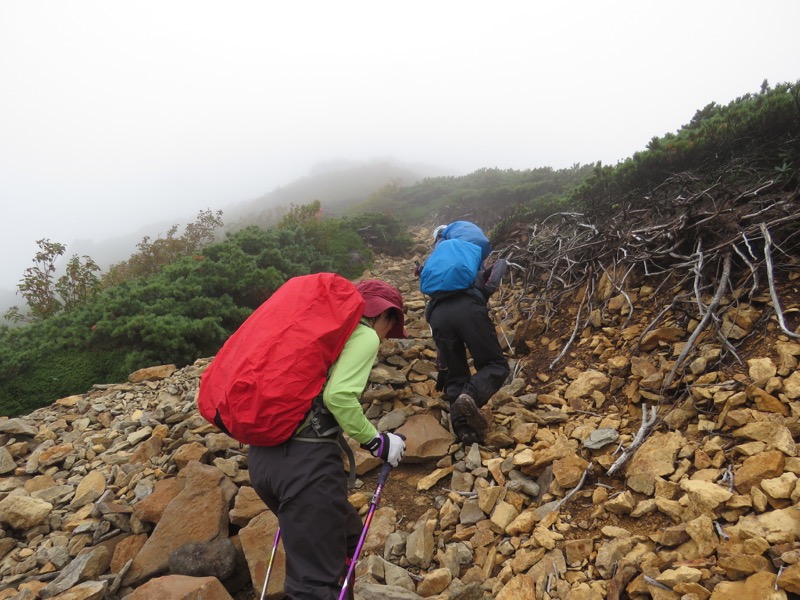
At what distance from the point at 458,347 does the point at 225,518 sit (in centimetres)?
265

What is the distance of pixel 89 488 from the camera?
3986mm

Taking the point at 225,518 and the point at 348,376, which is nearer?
the point at 348,376

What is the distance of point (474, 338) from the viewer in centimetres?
427

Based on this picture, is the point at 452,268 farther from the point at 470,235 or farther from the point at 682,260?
the point at 682,260

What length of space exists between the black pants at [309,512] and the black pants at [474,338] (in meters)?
1.99

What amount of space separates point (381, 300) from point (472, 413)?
167cm

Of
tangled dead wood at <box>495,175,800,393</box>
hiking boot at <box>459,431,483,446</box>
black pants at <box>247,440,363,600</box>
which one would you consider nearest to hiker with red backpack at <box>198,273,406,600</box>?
black pants at <box>247,440,363,600</box>

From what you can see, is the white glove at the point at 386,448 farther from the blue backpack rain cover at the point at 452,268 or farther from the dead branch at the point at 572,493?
the blue backpack rain cover at the point at 452,268

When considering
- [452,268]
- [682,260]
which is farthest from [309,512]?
[682,260]

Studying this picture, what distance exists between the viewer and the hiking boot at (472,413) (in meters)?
3.81

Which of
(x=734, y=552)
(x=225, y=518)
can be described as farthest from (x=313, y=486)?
(x=734, y=552)

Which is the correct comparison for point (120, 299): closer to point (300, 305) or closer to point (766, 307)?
point (300, 305)

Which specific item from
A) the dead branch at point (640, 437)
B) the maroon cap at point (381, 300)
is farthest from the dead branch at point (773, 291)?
the maroon cap at point (381, 300)

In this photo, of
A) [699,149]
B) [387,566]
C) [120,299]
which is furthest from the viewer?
[120,299]
